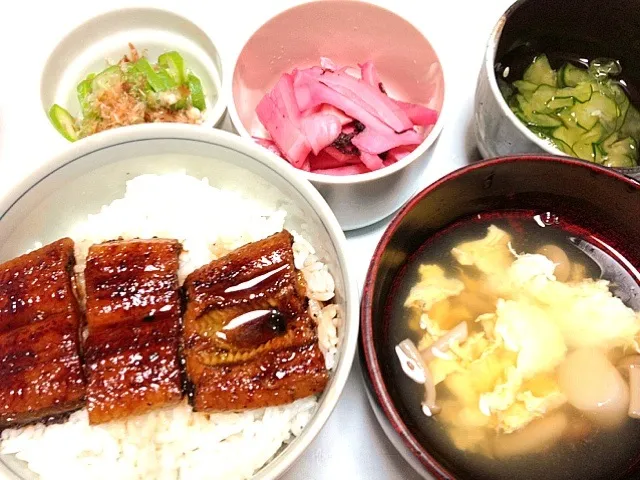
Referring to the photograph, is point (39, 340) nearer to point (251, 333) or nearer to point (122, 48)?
point (251, 333)

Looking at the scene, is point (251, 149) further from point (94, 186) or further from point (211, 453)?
point (211, 453)

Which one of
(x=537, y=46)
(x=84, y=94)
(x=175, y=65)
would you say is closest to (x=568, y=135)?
(x=537, y=46)

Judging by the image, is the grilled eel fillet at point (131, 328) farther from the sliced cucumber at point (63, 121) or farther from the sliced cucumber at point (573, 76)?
the sliced cucumber at point (573, 76)

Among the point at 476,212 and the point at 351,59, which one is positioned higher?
the point at 351,59

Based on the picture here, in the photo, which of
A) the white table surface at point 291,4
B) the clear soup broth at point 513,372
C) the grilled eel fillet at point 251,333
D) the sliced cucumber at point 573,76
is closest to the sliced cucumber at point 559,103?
the sliced cucumber at point 573,76

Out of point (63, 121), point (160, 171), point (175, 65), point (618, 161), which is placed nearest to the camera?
point (160, 171)

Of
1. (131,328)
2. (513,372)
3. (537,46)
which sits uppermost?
(131,328)
